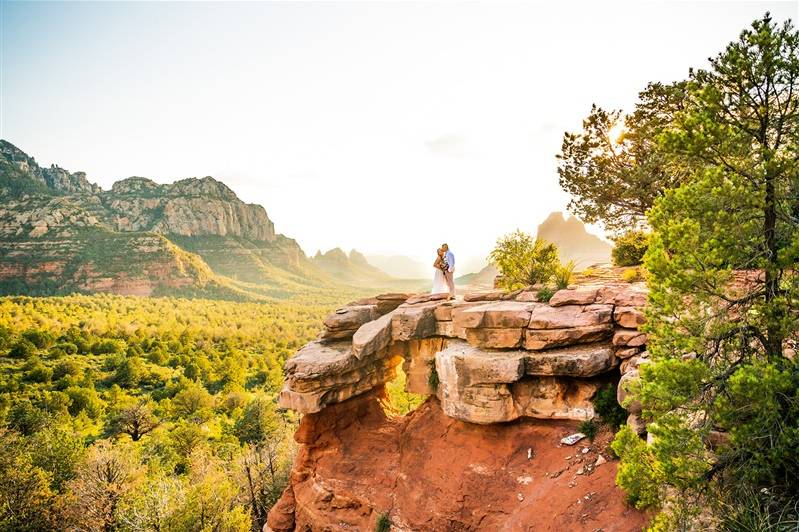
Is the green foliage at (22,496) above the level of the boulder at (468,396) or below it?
below

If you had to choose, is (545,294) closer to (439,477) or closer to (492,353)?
(492,353)

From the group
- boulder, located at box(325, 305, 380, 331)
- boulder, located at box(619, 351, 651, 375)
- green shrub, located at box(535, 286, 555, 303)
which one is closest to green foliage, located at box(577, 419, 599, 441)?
boulder, located at box(619, 351, 651, 375)

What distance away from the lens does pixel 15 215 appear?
10781 centimetres

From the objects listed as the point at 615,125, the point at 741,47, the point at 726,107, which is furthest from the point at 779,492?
the point at 615,125

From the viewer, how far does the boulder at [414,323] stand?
1567cm

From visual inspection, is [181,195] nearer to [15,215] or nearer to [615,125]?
[15,215]

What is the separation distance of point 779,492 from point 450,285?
42.2 ft

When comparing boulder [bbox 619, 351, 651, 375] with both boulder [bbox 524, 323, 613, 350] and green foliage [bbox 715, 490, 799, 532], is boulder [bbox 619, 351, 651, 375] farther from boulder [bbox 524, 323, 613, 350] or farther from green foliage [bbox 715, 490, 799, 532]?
green foliage [bbox 715, 490, 799, 532]

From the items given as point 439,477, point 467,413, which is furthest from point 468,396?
point 439,477

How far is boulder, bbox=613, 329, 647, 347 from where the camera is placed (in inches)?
435

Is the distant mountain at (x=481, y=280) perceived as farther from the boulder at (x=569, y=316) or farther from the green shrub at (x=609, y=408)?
the green shrub at (x=609, y=408)

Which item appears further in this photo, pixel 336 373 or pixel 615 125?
pixel 615 125

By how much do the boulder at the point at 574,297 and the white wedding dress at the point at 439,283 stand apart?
5.41 m

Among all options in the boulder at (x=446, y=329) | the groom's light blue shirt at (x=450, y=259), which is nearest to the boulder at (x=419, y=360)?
the boulder at (x=446, y=329)
